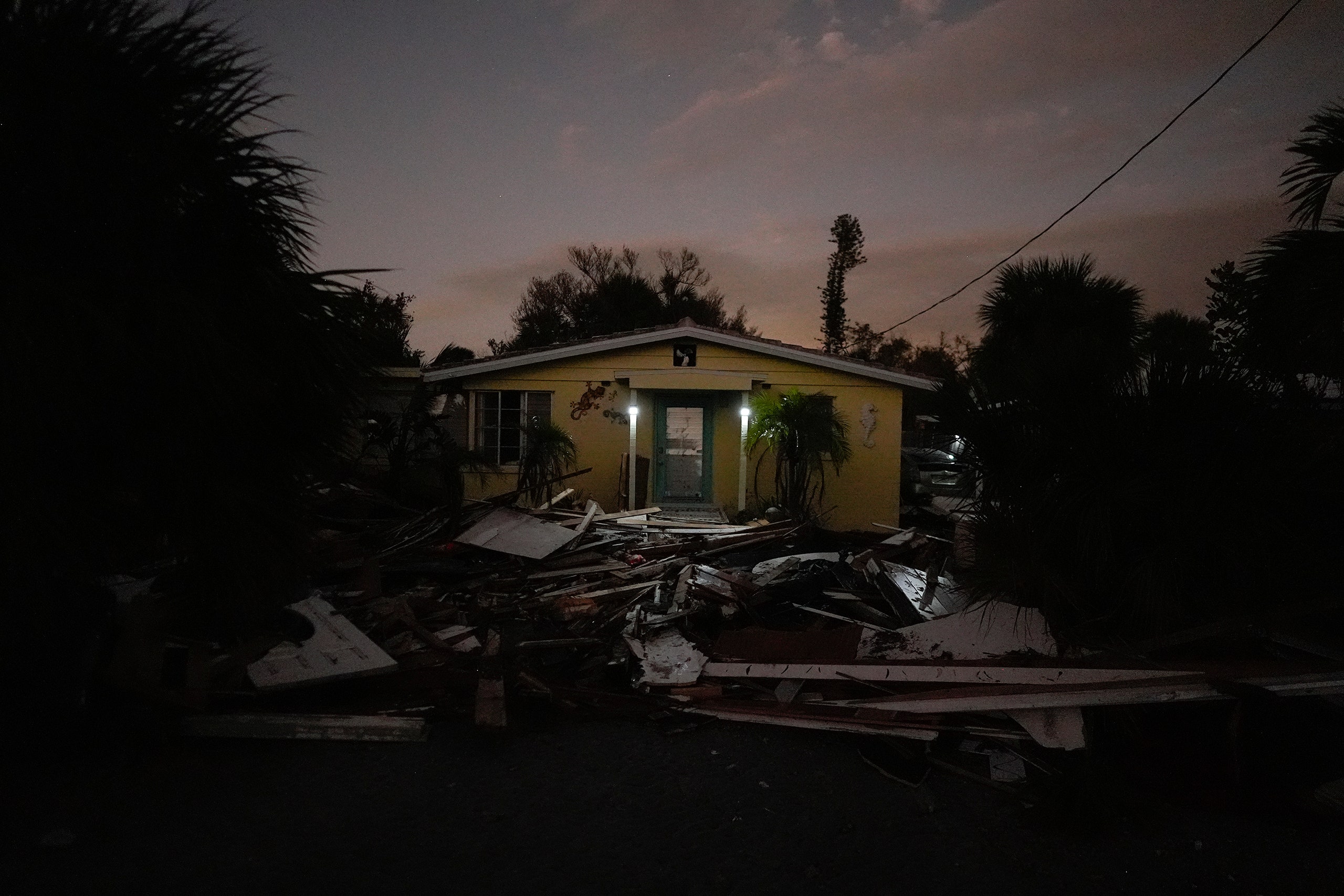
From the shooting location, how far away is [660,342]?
13141mm

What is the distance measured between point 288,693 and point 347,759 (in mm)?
1108

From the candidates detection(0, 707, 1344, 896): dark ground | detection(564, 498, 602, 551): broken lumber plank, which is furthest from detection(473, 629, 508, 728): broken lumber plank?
detection(564, 498, 602, 551): broken lumber plank

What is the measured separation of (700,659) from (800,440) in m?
7.61

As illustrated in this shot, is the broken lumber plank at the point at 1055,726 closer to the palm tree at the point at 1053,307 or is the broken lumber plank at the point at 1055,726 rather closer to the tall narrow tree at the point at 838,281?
the palm tree at the point at 1053,307

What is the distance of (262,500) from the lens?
290cm

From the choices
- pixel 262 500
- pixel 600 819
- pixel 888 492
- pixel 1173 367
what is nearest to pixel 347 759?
pixel 600 819

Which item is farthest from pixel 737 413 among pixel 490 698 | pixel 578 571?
pixel 490 698

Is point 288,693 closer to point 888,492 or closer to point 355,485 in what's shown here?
point 355,485

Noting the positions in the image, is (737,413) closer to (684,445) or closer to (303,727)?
(684,445)

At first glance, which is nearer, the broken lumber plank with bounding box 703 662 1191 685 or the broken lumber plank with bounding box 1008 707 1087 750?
the broken lumber plank with bounding box 1008 707 1087 750

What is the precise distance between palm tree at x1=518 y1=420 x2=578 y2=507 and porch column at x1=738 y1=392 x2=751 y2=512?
10.3ft

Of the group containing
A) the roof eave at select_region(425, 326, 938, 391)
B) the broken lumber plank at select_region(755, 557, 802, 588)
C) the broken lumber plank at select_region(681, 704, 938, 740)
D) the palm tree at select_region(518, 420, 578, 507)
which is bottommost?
the broken lumber plank at select_region(681, 704, 938, 740)

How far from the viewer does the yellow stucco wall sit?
43.0ft

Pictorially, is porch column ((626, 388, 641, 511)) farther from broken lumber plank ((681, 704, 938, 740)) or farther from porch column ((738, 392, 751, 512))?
broken lumber plank ((681, 704, 938, 740))
